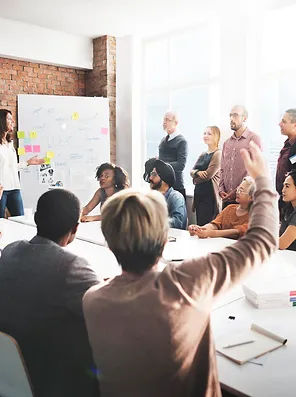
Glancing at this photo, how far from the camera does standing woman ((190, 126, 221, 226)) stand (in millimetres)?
5219

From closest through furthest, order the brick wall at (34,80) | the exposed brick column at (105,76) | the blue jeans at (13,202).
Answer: the blue jeans at (13,202)
the brick wall at (34,80)
the exposed brick column at (105,76)

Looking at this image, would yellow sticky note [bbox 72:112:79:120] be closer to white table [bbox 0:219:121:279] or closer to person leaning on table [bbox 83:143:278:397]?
white table [bbox 0:219:121:279]

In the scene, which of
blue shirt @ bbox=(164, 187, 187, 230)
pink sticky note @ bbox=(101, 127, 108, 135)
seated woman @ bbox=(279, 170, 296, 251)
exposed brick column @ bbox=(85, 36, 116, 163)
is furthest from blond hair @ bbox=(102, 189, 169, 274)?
exposed brick column @ bbox=(85, 36, 116, 163)

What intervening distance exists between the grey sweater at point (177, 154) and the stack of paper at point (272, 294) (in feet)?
12.1

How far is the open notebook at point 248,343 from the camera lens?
1393 millimetres

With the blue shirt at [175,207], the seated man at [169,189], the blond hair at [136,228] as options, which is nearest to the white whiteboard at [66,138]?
the seated man at [169,189]

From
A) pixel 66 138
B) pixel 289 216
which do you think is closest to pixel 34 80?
pixel 66 138

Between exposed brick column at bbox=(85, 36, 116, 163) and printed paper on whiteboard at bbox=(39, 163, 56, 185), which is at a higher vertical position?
exposed brick column at bbox=(85, 36, 116, 163)

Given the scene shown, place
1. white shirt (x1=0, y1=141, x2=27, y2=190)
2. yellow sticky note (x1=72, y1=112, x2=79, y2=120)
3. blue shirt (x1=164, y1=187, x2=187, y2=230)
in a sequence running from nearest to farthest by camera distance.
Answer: blue shirt (x1=164, y1=187, x2=187, y2=230) → white shirt (x1=0, y1=141, x2=27, y2=190) → yellow sticky note (x1=72, y1=112, x2=79, y2=120)

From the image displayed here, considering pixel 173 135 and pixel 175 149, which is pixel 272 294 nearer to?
pixel 175 149

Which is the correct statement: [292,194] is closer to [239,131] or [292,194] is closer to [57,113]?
[239,131]

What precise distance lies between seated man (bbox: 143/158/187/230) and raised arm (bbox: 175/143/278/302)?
248cm

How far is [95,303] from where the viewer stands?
3.85 ft

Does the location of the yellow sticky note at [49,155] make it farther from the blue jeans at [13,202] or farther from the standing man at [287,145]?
the standing man at [287,145]
